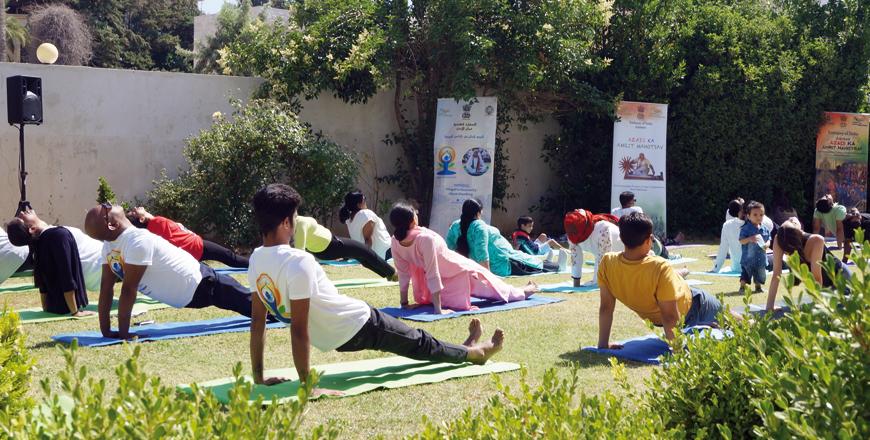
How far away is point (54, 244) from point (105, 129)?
5741mm

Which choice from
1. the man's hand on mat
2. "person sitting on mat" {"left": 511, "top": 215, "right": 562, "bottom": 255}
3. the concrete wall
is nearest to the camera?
the man's hand on mat

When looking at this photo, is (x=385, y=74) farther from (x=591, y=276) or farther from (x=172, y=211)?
(x=591, y=276)

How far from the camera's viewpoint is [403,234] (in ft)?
25.7

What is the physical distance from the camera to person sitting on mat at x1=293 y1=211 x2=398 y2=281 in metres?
9.13

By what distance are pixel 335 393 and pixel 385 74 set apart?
984cm

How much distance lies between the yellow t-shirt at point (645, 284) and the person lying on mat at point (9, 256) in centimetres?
562

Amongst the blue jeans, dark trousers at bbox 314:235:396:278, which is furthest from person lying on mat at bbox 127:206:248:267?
the blue jeans

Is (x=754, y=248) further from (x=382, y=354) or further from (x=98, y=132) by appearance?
(x=98, y=132)

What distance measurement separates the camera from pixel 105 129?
42.4ft

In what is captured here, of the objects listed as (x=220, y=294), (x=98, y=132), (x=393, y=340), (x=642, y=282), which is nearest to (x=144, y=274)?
(x=220, y=294)

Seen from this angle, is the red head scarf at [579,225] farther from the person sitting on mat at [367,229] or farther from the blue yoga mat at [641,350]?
the blue yoga mat at [641,350]

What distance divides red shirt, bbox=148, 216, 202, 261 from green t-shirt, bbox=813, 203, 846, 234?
33.7ft

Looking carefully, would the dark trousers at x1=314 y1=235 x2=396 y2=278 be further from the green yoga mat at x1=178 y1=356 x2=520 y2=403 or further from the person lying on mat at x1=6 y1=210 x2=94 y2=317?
the green yoga mat at x1=178 y1=356 x2=520 y2=403

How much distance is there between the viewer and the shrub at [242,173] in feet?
41.2
